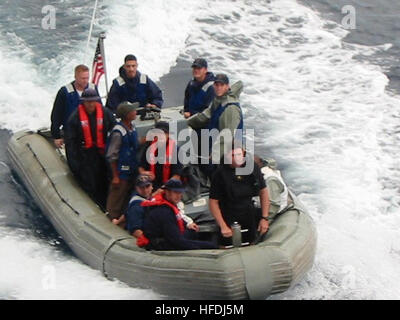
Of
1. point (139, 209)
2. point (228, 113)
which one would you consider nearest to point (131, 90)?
point (228, 113)

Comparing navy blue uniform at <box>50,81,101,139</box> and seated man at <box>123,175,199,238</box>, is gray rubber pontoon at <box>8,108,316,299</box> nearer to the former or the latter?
seated man at <box>123,175,199,238</box>

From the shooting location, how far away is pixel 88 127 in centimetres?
811

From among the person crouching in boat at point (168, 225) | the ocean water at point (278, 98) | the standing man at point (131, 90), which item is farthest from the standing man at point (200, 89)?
the ocean water at point (278, 98)

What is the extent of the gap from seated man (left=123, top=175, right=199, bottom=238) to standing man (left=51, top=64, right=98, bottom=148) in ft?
4.69

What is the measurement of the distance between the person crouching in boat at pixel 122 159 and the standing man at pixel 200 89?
36.2 inches

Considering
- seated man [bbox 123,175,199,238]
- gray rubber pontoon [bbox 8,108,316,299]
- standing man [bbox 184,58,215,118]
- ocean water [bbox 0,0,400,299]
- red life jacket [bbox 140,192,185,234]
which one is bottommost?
ocean water [bbox 0,0,400,299]

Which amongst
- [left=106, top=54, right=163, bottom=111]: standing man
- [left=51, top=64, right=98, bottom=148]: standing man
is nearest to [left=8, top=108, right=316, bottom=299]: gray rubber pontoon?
[left=106, top=54, right=163, bottom=111]: standing man

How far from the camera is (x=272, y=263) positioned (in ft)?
23.0

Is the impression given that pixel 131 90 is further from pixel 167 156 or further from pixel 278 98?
pixel 278 98

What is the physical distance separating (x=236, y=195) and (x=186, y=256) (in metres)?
0.69

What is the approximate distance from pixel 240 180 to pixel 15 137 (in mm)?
3777

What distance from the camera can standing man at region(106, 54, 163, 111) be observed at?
888cm

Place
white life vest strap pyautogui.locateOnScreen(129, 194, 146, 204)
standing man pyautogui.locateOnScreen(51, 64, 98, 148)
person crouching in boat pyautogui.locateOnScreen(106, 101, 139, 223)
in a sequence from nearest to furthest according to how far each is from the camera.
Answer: white life vest strap pyautogui.locateOnScreen(129, 194, 146, 204)
person crouching in boat pyautogui.locateOnScreen(106, 101, 139, 223)
standing man pyautogui.locateOnScreen(51, 64, 98, 148)

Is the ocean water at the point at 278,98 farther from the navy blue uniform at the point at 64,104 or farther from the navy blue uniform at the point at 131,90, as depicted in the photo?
the navy blue uniform at the point at 131,90
